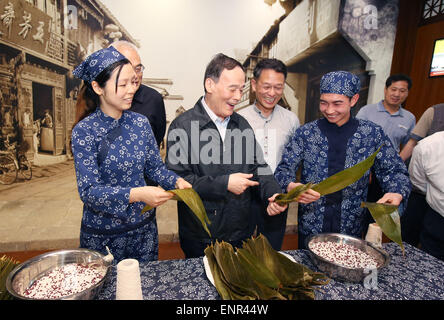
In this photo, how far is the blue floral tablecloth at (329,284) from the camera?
1.13 m

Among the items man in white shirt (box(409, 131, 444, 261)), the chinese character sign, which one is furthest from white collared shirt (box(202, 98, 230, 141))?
the chinese character sign

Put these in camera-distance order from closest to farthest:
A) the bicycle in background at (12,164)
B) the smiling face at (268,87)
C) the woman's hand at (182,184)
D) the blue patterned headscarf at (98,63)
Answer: the blue patterned headscarf at (98,63) → the woman's hand at (182,184) → the smiling face at (268,87) → the bicycle in background at (12,164)

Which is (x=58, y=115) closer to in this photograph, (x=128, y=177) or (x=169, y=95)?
(x=169, y=95)

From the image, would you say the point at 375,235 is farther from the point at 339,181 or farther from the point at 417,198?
the point at 417,198

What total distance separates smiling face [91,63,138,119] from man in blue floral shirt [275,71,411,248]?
3.55ft

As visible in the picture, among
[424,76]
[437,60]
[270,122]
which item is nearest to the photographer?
[270,122]

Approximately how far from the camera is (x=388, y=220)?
128 cm

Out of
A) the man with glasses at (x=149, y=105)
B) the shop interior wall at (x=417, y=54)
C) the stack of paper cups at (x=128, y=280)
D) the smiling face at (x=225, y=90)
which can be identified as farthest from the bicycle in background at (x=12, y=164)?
the shop interior wall at (x=417, y=54)

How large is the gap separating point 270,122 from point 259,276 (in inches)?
63.7

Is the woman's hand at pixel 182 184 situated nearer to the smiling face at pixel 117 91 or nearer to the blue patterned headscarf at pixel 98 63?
the smiling face at pixel 117 91

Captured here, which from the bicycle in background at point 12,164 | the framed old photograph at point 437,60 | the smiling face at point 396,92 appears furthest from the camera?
the framed old photograph at point 437,60

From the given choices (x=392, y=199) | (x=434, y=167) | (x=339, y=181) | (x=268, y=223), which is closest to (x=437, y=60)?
(x=434, y=167)

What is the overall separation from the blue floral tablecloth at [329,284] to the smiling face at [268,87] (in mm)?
1342

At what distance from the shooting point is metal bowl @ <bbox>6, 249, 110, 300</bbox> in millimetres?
947
